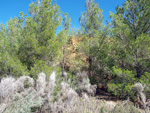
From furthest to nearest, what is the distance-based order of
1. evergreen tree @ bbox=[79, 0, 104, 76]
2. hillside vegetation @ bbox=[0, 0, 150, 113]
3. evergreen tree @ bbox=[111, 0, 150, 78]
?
evergreen tree @ bbox=[79, 0, 104, 76]
evergreen tree @ bbox=[111, 0, 150, 78]
hillside vegetation @ bbox=[0, 0, 150, 113]

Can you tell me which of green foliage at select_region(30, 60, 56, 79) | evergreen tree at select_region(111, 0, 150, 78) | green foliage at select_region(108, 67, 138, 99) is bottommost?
green foliage at select_region(108, 67, 138, 99)

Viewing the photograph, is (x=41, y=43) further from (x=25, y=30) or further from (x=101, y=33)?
(x=101, y=33)

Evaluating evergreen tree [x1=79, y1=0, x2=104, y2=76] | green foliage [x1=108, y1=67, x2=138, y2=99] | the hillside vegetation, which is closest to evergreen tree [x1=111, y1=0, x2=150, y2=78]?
the hillside vegetation

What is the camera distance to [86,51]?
31.9 feet

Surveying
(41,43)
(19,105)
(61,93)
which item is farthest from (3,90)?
(41,43)

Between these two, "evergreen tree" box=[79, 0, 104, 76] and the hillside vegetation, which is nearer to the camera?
the hillside vegetation

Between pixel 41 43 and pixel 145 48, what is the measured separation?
627 centimetres

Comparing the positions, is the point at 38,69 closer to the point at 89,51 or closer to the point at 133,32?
the point at 89,51

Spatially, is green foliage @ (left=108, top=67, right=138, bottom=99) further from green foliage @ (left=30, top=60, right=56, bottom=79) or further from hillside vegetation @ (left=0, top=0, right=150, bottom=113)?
green foliage @ (left=30, top=60, right=56, bottom=79)

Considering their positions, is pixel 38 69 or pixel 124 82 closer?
pixel 124 82

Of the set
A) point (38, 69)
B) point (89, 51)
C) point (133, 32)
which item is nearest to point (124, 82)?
point (133, 32)

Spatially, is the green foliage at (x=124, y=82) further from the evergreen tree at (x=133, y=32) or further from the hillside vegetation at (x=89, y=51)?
the evergreen tree at (x=133, y=32)

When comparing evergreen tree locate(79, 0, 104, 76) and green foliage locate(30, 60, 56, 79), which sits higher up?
evergreen tree locate(79, 0, 104, 76)

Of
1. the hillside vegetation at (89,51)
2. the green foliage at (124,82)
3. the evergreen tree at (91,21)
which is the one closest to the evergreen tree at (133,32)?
the hillside vegetation at (89,51)
